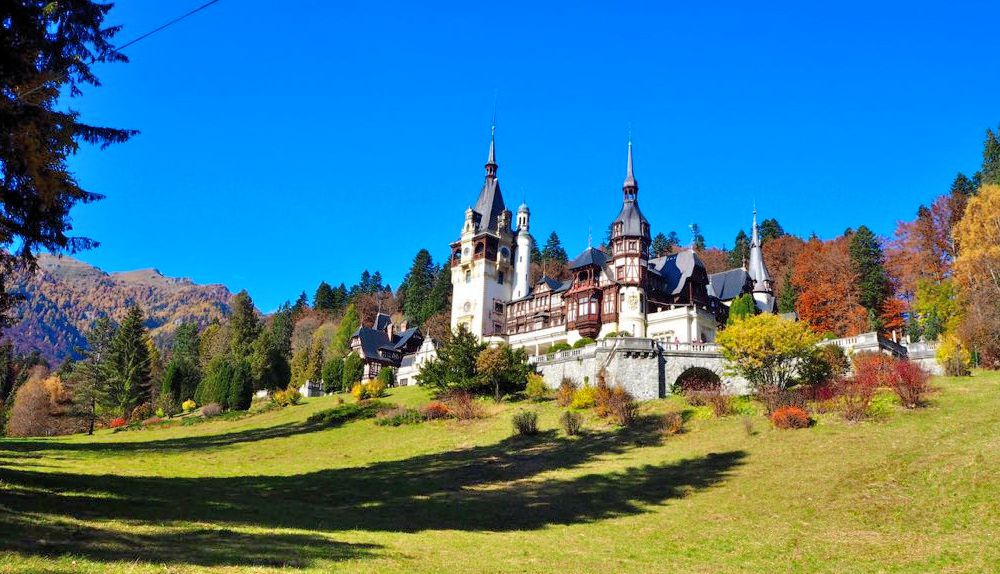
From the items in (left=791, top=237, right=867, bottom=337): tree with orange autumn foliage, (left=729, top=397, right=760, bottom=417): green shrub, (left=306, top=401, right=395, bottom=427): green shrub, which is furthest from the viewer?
(left=791, top=237, right=867, bottom=337): tree with orange autumn foliage

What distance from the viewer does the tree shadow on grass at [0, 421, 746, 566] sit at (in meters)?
13.1

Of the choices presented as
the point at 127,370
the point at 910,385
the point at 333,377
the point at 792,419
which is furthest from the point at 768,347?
the point at 127,370

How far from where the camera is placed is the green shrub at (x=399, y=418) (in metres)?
43.6

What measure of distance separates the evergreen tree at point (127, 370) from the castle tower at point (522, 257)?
1419 inches

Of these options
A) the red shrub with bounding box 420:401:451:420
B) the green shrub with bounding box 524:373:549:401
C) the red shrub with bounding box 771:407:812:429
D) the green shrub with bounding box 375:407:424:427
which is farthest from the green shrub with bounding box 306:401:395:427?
the red shrub with bounding box 771:407:812:429

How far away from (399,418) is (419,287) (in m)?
58.0

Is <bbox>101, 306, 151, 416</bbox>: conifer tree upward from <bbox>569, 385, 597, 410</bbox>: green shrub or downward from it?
upward

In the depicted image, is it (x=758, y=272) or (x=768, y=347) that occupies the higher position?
(x=758, y=272)

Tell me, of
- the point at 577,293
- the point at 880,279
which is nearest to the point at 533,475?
the point at 577,293

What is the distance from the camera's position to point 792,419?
31.4 metres

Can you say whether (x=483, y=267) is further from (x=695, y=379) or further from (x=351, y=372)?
(x=695, y=379)

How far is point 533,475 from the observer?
28.4 m

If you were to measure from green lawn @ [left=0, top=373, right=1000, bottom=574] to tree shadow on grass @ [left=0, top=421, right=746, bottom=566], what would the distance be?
0.31 ft

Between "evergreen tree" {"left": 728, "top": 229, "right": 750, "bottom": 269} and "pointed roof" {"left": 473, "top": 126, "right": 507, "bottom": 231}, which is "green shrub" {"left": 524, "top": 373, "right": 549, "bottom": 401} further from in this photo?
"evergreen tree" {"left": 728, "top": 229, "right": 750, "bottom": 269}
